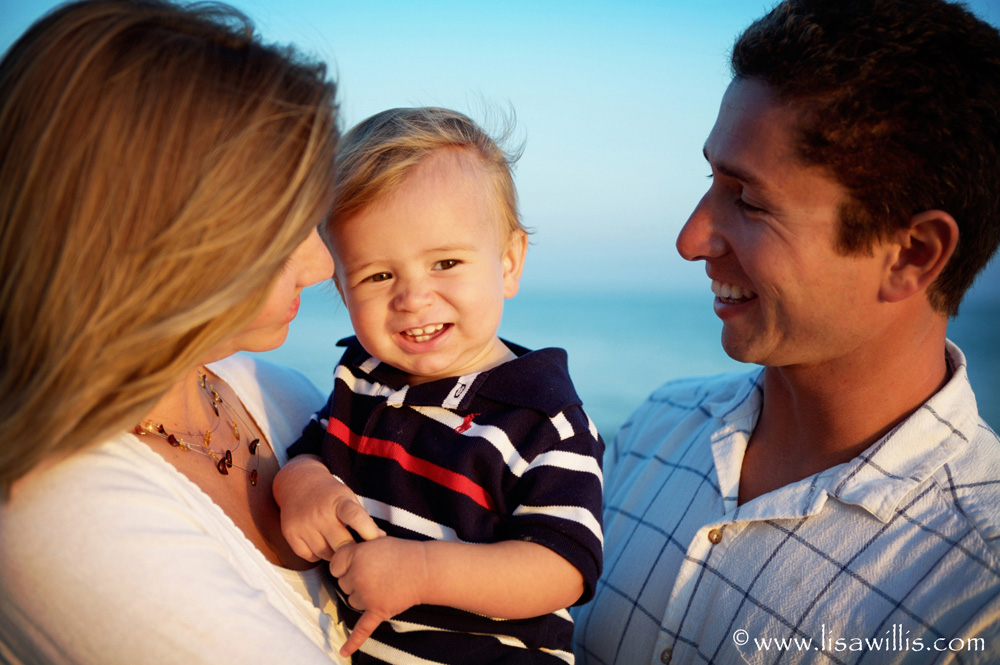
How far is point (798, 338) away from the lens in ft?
6.19

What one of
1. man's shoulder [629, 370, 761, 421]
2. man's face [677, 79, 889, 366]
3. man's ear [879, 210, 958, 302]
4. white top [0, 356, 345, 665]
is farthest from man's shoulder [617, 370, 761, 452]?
white top [0, 356, 345, 665]

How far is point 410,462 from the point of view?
164cm

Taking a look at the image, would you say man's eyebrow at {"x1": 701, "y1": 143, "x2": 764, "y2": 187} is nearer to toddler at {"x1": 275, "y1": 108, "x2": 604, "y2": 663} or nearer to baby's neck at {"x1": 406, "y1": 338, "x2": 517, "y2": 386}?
toddler at {"x1": 275, "y1": 108, "x2": 604, "y2": 663}

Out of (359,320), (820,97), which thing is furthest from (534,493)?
(820,97)

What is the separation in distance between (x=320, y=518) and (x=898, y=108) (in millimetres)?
1699

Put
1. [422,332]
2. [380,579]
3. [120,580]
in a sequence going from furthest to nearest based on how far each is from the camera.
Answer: [422,332] → [380,579] → [120,580]

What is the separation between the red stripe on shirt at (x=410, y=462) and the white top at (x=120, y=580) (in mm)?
470

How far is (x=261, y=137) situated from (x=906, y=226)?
1.58m

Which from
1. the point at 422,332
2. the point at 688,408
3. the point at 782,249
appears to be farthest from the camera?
the point at 688,408

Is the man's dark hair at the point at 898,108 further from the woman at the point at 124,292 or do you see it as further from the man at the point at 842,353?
the woman at the point at 124,292

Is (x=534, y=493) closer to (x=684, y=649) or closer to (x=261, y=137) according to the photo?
(x=684, y=649)

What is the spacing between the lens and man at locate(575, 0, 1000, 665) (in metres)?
1.59

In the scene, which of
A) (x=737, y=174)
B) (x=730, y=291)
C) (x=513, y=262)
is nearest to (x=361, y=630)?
(x=513, y=262)

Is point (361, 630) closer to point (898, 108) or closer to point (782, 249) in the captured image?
point (782, 249)
